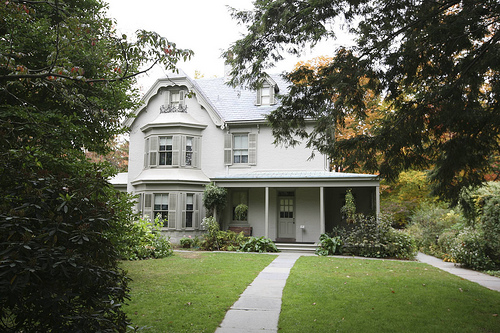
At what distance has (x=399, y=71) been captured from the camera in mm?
A: 7715

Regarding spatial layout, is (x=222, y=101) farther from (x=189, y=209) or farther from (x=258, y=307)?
(x=258, y=307)

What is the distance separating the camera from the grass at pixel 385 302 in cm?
613

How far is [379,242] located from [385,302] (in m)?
8.47

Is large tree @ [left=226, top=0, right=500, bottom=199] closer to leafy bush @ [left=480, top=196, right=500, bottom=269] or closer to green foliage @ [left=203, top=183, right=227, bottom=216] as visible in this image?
leafy bush @ [left=480, top=196, right=500, bottom=269]

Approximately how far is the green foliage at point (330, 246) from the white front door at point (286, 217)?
120 inches

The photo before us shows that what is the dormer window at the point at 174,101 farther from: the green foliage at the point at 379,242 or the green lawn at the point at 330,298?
the green foliage at the point at 379,242

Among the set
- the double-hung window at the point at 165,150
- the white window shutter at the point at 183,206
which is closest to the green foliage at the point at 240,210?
the white window shutter at the point at 183,206

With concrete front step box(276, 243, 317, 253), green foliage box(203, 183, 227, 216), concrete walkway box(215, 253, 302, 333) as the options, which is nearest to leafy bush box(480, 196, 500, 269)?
concrete front step box(276, 243, 317, 253)

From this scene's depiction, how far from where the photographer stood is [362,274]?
1088 cm

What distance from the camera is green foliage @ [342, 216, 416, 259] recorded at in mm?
15297

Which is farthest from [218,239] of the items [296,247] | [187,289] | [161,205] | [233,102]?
[187,289]

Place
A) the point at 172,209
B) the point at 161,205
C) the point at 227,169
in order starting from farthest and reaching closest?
the point at 227,169 < the point at 161,205 < the point at 172,209

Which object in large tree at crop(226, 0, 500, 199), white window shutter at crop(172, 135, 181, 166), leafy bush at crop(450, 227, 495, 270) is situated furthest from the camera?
white window shutter at crop(172, 135, 181, 166)

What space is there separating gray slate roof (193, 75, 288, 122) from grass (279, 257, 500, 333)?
10627 mm
